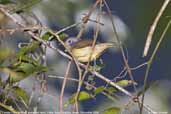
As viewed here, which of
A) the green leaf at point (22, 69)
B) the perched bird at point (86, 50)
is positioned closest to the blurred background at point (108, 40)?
the perched bird at point (86, 50)

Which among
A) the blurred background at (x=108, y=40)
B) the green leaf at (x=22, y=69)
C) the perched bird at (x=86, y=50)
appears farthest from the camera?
the blurred background at (x=108, y=40)

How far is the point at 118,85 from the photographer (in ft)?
4.23

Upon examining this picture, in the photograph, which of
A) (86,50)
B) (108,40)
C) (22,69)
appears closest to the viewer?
(22,69)

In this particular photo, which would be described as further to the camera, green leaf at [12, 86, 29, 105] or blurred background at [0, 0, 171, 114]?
blurred background at [0, 0, 171, 114]

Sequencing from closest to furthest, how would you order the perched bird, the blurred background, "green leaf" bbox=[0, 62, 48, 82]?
"green leaf" bbox=[0, 62, 48, 82]
the perched bird
the blurred background

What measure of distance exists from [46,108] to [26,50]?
1249 mm

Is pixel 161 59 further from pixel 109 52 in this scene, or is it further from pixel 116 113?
pixel 116 113

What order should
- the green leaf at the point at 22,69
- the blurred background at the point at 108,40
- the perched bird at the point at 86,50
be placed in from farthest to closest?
the blurred background at the point at 108,40 → the perched bird at the point at 86,50 → the green leaf at the point at 22,69

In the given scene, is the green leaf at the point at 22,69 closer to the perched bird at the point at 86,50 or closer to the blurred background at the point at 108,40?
the perched bird at the point at 86,50

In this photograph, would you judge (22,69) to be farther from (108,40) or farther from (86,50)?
(108,40)

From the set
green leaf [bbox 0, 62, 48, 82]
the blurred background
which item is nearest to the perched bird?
green leaf [bbox 0, 62, 48, 82]

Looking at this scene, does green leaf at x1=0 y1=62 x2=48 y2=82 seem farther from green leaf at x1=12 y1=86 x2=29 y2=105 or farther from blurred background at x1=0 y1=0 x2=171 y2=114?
blurred background at x1=0 y1=0 x2=171 y2=114

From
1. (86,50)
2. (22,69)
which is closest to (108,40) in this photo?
(86,50)

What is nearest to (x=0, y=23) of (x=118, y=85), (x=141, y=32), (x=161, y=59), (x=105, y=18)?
(x=118, y=85)
